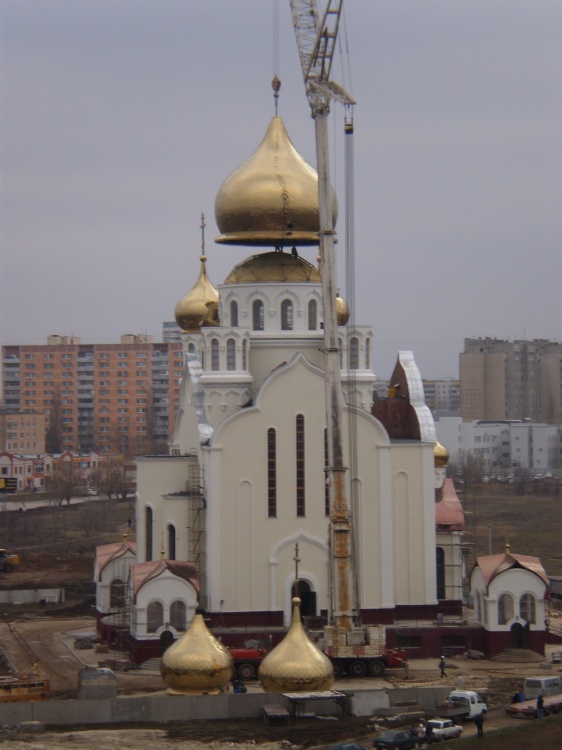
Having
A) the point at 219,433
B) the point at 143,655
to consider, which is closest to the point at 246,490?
the point at 219,433

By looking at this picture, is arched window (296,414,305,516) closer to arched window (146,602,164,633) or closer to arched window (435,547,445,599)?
arched window (146,602,164,633)

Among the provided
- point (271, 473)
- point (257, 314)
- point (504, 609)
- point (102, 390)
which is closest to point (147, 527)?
point (271, 473)

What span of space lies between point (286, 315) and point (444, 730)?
40.2 feet

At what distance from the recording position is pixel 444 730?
931 inches

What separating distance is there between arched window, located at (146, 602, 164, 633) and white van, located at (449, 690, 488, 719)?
277 inches

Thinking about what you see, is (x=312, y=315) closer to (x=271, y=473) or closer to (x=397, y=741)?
(x=271, y=473)

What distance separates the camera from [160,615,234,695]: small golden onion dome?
26047 millimetres

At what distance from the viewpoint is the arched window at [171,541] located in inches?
1299

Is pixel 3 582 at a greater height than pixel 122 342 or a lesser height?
lesser

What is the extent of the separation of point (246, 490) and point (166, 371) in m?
66.2

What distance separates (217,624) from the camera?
3136 centimetres

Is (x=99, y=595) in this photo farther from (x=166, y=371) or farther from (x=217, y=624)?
(x=166, y=371)

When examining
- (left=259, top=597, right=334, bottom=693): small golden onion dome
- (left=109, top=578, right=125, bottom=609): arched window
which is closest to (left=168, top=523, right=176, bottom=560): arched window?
(left=109, top=578, right=125, bottom=609): arched window

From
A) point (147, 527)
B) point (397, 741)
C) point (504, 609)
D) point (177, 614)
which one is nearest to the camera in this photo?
point (397, 741)
